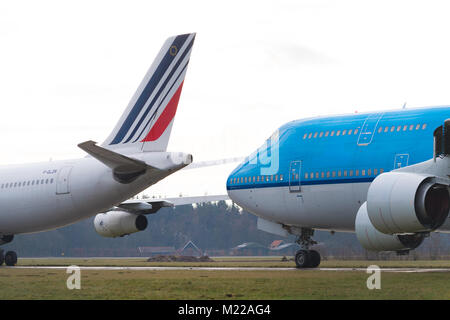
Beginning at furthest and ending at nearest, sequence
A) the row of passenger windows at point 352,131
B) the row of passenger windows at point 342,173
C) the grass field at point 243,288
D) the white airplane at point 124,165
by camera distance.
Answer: the white airplane at point 124,165, the row of passenger windows at point 342,173, the row of passenger windows at point 352,131, the grass field at point 243,288

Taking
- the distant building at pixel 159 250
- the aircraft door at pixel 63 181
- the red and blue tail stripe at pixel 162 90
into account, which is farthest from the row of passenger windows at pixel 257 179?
the distant building at pixel 159 250

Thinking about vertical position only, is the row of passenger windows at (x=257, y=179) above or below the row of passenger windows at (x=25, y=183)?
below

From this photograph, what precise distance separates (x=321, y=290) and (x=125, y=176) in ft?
40.5

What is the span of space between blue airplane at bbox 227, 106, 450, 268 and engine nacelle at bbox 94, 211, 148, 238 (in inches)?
205

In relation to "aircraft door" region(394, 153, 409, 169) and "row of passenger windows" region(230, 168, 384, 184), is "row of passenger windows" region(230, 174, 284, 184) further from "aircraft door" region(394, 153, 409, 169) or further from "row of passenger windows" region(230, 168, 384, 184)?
"aircraft door" region(394, 153, 409, 169)

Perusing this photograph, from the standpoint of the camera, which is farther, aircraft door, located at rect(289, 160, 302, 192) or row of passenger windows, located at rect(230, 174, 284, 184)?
row of passenger windows, located at rect(230, 174, 284, 184)

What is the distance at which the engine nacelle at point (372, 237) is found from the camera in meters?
19.3

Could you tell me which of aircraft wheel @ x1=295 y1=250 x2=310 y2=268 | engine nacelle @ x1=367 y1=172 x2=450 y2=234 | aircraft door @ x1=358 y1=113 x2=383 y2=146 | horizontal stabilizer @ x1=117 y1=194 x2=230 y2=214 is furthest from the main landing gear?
engine nacelle @ x1=367 y1=172 x2=450 y2=234

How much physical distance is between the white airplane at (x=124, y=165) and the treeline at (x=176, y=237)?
1117 inches

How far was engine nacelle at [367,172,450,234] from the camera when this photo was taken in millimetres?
16281

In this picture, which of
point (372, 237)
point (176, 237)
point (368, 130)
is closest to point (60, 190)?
point (368, 130)

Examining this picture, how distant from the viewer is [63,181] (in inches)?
1096

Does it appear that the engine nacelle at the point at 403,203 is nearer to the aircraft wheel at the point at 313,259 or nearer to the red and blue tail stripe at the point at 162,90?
the aircraft wheel at the point at 313,259

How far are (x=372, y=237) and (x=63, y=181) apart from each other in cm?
1297
